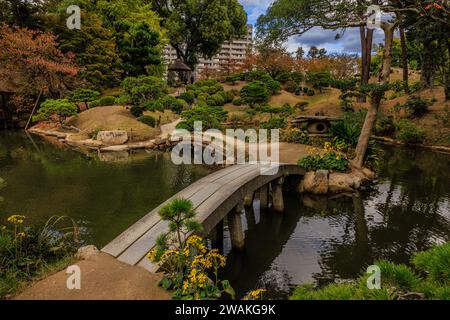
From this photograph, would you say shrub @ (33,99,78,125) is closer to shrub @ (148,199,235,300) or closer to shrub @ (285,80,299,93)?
shrub @ (148,199,235,300)

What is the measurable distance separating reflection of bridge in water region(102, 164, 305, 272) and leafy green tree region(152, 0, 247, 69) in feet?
101

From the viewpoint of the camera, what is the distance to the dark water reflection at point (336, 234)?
19.0 feet

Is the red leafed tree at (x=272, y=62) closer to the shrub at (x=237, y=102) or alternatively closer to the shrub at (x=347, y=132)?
the shrub at (x=237, y=102)

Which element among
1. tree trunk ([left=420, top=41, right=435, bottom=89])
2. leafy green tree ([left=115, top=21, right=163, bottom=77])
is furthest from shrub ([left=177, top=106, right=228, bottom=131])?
tree trunk ([left=420, top=41, right=435, bottom=89])

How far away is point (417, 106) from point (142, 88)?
58.4ft

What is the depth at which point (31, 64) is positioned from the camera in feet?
70.6

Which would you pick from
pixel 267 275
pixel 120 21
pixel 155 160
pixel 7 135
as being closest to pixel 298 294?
pixel 267 275

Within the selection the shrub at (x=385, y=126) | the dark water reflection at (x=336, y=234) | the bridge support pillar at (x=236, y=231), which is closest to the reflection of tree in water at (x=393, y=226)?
the dark water reflection at (x=336, y=234)

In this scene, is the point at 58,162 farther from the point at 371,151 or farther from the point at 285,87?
the point at 285,87

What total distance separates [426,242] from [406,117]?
52.4 feet

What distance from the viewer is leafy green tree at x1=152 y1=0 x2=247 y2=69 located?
35.8 m

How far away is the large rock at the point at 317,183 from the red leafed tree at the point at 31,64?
20.0m

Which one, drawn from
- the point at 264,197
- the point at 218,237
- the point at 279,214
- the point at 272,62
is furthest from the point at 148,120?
the point at 272,62

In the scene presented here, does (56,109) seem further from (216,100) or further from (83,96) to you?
(216,100)
